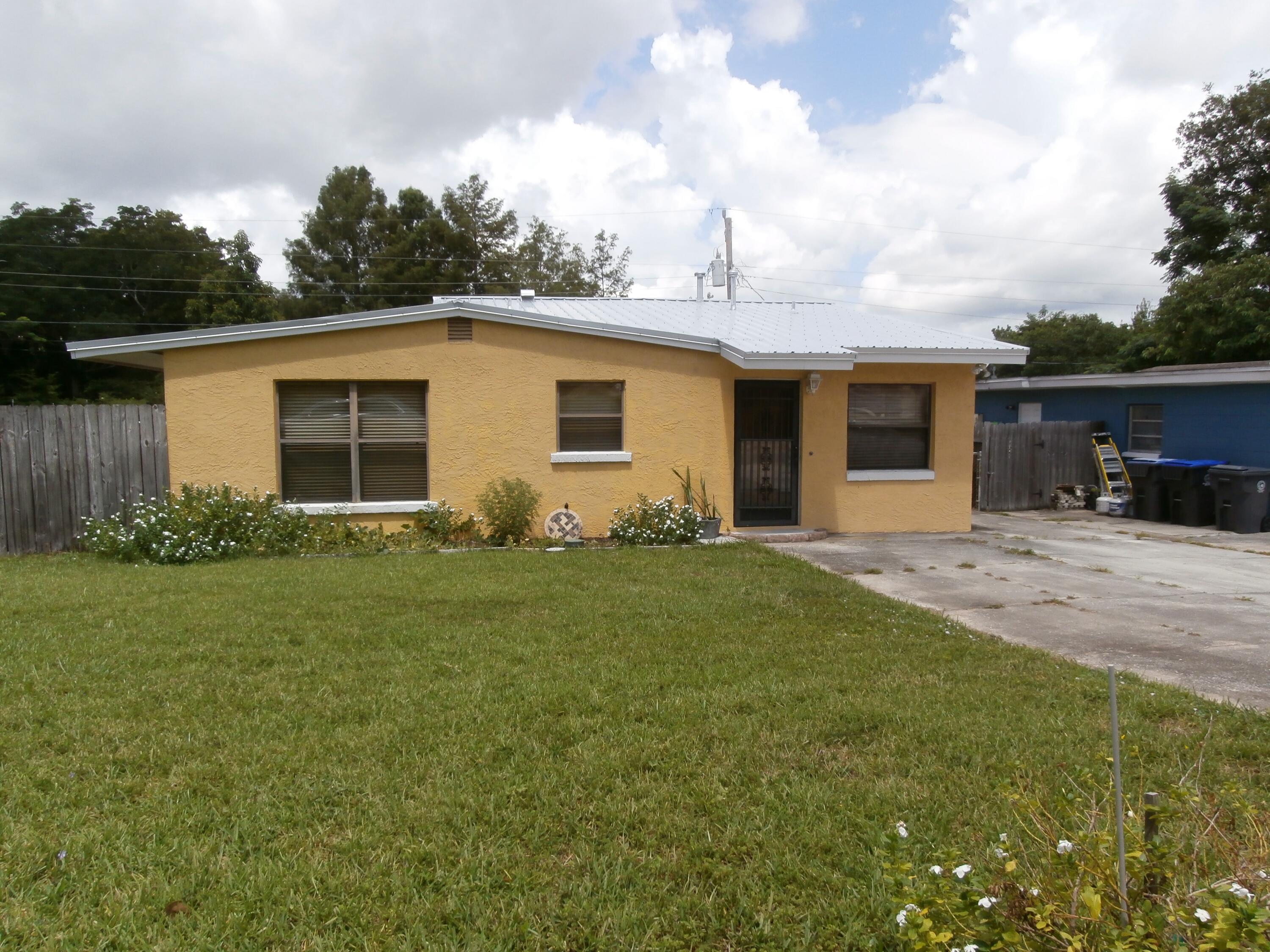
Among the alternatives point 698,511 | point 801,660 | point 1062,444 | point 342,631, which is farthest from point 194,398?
point 1062,444

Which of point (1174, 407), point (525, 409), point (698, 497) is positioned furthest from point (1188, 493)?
point (525, 409)

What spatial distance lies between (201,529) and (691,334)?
700cm

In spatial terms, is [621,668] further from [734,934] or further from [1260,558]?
[1260,558]

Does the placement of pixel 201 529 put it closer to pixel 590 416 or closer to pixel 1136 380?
pixel 590 416

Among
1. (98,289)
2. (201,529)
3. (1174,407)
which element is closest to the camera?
(201,529)

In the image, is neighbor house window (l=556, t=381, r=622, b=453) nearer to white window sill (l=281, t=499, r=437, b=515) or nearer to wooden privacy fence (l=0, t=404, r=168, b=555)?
white window sill (l=281, t=499, r=437, b=515)

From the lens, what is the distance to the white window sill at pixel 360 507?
36.8ft

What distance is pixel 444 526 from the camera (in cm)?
1132

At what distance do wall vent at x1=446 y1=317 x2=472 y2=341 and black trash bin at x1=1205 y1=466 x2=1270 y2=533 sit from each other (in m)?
12.4

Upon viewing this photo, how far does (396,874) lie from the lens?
3.19 metres

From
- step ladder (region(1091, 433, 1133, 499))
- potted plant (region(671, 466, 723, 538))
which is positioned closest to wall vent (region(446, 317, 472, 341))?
potted plant (region(671, 466, 723, 538))

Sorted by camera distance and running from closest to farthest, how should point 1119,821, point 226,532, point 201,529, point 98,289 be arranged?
point 1119,821 < point 201,529 < point 226,532 < point 98,289

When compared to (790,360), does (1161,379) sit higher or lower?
higher

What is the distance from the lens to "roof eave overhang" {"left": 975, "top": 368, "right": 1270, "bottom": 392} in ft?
50.3
